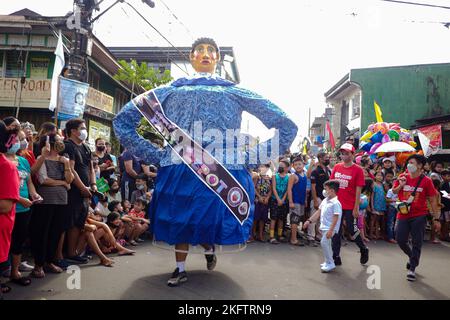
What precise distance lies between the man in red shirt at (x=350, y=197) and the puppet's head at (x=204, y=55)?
7.40 ft

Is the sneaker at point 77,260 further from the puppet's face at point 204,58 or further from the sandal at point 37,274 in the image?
the puppet's face at point 204,58

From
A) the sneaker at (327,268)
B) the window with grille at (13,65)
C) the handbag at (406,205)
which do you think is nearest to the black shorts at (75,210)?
the sneaker at (327,268)

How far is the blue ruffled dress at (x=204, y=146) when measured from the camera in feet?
11.5

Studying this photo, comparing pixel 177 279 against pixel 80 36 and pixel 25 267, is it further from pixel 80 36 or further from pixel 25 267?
pixel 80 36

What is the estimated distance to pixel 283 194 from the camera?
6.93 m

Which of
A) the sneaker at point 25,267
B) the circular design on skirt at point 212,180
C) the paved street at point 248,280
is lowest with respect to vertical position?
the paved street at point 248,280

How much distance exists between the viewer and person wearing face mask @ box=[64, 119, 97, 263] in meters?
4.18

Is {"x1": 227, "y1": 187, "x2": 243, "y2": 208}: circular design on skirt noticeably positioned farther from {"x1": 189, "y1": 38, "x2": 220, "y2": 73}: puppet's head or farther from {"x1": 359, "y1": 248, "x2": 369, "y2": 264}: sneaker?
{"x1": 359, "y1": 248, "x2": 369, "y2": 264}: sneaker

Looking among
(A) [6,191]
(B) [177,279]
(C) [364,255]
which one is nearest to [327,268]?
(C) [364,255]

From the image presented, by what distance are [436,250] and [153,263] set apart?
16.5 ft

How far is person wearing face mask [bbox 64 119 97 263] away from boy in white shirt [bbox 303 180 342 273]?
266cm

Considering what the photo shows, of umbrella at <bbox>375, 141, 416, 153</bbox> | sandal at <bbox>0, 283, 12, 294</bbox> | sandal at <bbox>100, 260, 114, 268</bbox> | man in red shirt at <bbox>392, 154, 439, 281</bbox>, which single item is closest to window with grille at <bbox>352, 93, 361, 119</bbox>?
umbrella at <bbox>375, 141, 416, 153</bbox>

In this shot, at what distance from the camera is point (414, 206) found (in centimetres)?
451

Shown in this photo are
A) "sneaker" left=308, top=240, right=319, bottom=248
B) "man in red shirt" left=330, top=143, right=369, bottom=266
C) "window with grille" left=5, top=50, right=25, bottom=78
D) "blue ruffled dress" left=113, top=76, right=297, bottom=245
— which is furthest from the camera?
"window with grille" left=5, top=50, right=25, bottom=78
